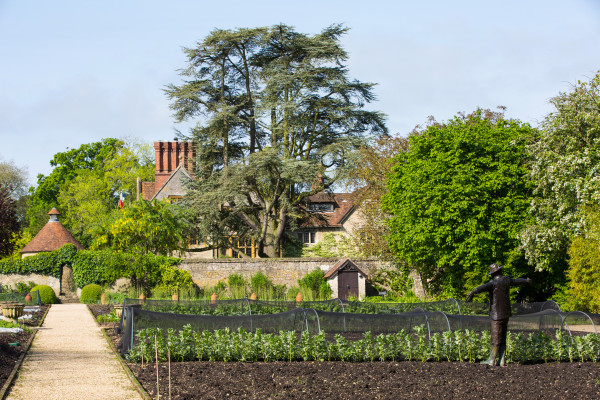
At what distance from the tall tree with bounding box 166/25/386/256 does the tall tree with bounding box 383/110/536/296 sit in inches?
305

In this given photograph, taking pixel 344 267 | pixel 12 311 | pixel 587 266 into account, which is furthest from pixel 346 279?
pixel 12 311

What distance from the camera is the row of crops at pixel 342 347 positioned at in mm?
12445

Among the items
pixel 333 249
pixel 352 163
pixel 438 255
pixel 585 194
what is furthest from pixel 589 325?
pixel 333 249

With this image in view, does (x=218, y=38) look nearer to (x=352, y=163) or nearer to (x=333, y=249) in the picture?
(x=352, y=163)

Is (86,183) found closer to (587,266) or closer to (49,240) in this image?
(49,240)

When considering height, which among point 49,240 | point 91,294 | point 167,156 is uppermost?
point 167,156

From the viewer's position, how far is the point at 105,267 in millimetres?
32656

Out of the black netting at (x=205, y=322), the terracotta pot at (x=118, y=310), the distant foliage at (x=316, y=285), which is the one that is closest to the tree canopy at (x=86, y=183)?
the distant foliage at (x=316, y=285)

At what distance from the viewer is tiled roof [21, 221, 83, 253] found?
3684cm

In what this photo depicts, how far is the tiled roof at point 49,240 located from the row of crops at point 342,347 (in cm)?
2625

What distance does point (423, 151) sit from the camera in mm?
27172

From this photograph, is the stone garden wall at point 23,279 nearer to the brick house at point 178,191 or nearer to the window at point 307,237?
the brick house at point 178,191

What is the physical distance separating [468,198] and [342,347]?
45.8 ft

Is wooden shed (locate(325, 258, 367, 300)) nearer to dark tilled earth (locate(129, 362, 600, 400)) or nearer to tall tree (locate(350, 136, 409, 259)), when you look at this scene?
tall tree (locate(350, 136, 409, 259))
